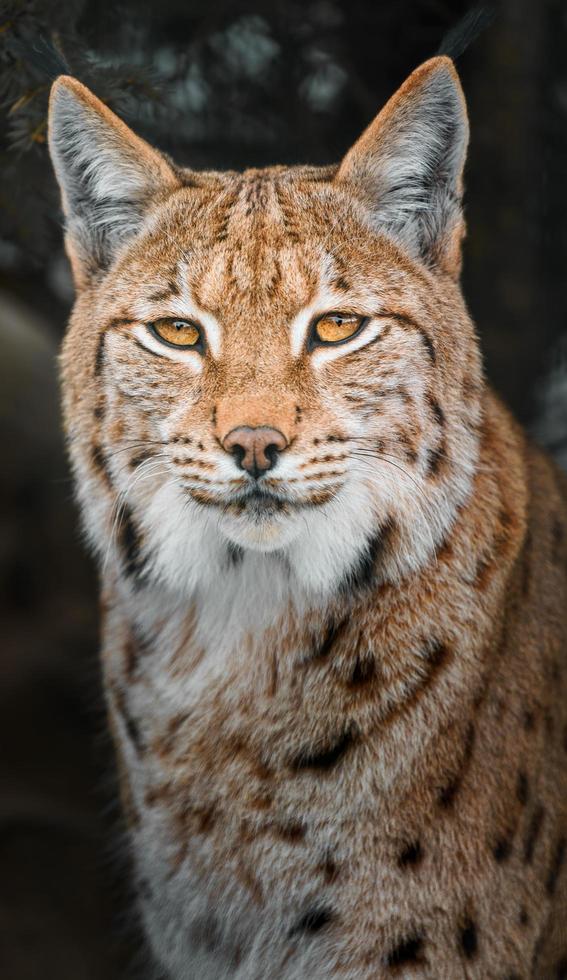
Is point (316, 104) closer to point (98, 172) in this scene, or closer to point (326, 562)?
point (98, 172)

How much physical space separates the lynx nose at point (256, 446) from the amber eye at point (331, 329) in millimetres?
331

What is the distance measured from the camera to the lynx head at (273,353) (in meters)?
2.39

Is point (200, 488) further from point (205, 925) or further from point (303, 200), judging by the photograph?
point (205, 925)

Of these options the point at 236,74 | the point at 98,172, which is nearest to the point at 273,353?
the point at 98,172

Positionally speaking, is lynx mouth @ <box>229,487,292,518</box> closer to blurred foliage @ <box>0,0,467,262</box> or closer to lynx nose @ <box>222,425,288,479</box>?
lynx nose @ <box>222,425,288,479</box>

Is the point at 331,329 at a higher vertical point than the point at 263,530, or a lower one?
higher

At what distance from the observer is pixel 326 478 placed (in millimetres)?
2359

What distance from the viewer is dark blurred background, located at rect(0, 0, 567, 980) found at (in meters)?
3.99

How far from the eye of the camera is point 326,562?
2.63 m

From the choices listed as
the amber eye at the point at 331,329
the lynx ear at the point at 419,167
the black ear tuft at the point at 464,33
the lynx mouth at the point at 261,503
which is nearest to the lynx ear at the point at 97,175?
the lynx ear at the point at 419,167

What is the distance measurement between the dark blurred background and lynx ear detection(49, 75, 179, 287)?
0.54 m

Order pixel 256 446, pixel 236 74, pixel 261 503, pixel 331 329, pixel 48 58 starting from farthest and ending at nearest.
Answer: pixel 236 74 < pixel 48 58 < pixel 331 329 < pixel 261 503 < pixel 256 446

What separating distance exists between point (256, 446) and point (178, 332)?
47 centimetres

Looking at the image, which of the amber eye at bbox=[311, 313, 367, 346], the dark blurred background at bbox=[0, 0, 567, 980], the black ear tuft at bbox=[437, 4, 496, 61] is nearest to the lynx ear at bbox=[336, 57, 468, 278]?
the black ear tuft at bbox=[437, 4, 496, 61]
